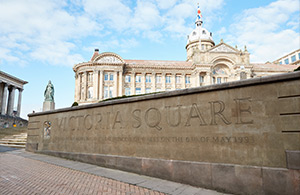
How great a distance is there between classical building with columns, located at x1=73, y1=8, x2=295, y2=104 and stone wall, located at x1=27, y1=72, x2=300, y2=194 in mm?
41980

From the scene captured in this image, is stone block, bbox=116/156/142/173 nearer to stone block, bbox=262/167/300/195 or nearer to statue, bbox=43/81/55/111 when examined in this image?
stone block, bbox=262/167/300/195

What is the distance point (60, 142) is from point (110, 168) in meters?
4.22

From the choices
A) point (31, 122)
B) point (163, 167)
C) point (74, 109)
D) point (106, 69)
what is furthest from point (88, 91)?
point (163, 167)

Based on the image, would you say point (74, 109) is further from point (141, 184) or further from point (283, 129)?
point (283, 129)

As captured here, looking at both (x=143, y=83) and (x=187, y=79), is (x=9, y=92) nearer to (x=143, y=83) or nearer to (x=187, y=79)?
(x=143, y=83)

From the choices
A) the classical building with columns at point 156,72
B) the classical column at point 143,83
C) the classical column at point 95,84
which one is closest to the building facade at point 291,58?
the classical building with columns at point 156,72

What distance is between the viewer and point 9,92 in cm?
5847

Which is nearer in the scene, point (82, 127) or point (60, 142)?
point (82, 127)

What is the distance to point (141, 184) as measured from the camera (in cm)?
598

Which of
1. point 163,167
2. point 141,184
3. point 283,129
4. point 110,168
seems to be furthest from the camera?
point 110,168

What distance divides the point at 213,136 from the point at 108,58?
4682 centimetres

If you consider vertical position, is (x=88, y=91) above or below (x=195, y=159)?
above

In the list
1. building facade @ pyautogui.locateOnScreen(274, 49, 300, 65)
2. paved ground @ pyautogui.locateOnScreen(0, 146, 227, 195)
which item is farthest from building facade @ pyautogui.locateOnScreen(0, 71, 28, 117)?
building facade @ pyautogui.locateOnScreen(274, 49, 300, 65)

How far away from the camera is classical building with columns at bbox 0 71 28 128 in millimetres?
53875
